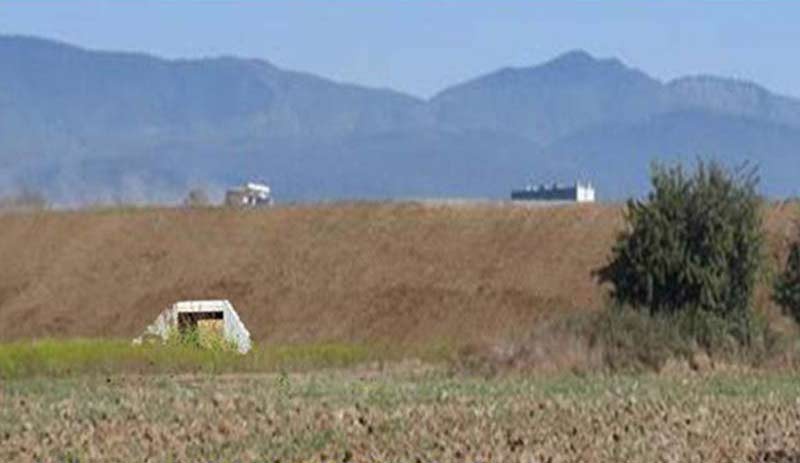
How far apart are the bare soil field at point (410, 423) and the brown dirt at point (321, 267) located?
30.8 m

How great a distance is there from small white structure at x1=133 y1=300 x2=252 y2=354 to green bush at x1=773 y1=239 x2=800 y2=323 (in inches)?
487

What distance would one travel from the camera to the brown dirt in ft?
241

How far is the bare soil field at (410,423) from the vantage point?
2473cm

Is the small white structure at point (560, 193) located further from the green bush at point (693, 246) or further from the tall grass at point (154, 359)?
the green bush at point (693, 246)

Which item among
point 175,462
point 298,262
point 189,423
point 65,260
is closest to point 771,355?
point 189,423

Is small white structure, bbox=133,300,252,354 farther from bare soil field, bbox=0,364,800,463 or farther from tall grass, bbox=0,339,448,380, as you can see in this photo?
bare soil field, bbox=0,364,800,463

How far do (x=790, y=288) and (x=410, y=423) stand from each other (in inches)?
1141

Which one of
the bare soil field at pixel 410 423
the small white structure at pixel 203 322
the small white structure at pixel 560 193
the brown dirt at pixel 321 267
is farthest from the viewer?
the small white structure at pixel 560 193

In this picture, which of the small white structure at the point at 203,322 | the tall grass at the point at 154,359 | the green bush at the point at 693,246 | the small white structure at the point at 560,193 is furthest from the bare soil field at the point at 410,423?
the small white structure at the point at 560,193

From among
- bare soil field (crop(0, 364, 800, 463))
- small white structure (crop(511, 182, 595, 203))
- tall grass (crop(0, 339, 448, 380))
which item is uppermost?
small white structure (crop(511, 182, 595, 203))

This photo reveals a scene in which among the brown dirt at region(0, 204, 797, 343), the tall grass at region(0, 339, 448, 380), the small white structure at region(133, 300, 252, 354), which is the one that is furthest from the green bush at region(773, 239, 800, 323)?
the small white structure at region(133, 300, 252, 354)

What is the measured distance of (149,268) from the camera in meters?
83.2

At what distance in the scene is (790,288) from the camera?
182 ft

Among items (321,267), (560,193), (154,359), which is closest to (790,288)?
(154,359)
